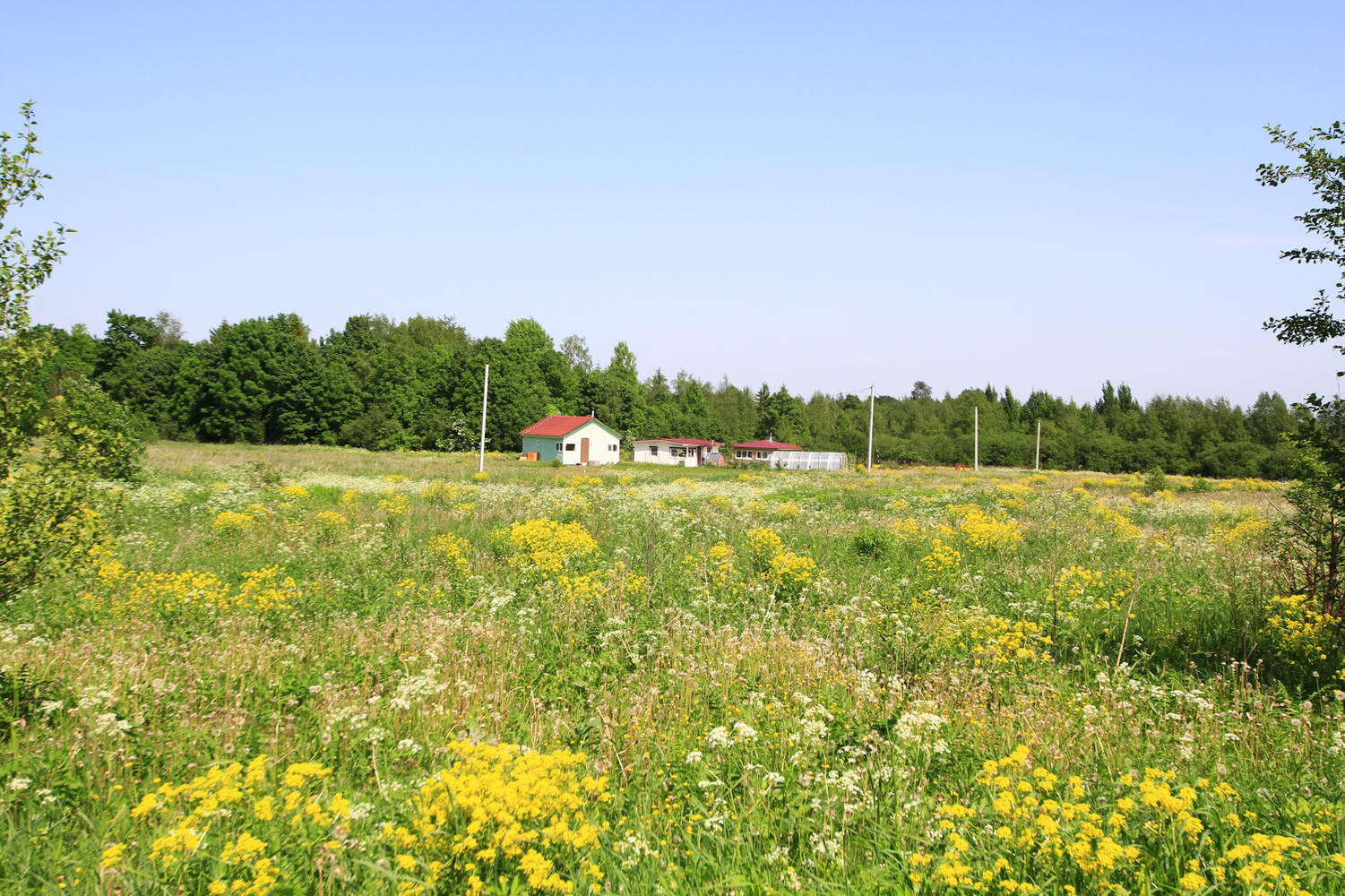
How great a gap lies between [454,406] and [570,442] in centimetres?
2002

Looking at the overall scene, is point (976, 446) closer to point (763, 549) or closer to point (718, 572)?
point (763, 549)

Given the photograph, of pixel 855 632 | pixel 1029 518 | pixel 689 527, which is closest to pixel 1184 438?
pixel 1029 518

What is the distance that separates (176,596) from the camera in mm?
7332

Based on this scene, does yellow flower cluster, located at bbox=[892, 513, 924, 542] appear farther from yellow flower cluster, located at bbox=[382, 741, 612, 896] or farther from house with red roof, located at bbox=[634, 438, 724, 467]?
house with red roof, located at bbox=[634, 438, 724, 467]

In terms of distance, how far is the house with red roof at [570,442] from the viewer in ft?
187

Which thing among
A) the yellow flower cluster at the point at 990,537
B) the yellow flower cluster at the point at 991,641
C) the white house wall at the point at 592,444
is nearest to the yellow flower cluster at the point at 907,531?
the yellow flower cluster at the point at 990,537

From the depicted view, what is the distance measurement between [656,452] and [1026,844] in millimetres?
66488

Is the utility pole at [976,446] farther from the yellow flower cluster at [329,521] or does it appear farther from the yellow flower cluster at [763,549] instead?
the yellow flower cluster at [329,521]

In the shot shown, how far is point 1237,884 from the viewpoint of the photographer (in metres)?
3.05

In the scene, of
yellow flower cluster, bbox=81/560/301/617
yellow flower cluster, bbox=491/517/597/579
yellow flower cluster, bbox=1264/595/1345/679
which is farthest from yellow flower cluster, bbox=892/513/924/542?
yellow flower cluster, bbox=81/560/301/617

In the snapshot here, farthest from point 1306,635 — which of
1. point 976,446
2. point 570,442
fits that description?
point 976,446

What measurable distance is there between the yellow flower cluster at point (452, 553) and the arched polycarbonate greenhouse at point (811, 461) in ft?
173

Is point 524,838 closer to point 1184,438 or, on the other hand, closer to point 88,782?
point 88,782

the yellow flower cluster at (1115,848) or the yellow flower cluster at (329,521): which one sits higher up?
the yellow flower cluster at (329,521)
